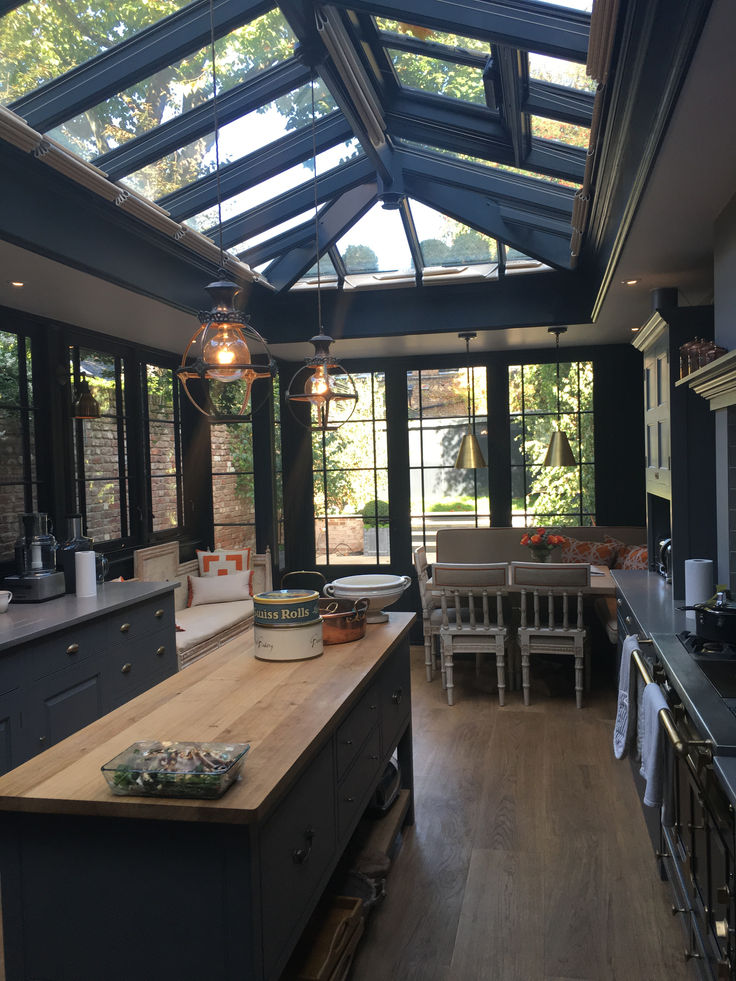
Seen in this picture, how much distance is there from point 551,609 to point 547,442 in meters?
2.03

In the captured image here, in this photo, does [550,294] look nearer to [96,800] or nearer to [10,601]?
[10,601]

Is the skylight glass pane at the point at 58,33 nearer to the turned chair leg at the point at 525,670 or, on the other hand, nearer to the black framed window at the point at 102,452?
the black framed window at the point at 102,452

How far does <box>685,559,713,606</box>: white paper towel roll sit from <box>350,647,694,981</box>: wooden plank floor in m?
1.07

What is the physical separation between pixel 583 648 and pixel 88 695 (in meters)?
3.30

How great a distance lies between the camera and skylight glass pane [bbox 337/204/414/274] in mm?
5148

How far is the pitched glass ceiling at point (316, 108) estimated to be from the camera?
109 inches

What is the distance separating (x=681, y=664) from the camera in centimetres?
261

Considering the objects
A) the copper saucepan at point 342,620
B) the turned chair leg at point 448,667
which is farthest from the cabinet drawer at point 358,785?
the turned chair leg at point 448,667

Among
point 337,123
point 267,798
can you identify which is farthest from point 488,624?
point 267,798

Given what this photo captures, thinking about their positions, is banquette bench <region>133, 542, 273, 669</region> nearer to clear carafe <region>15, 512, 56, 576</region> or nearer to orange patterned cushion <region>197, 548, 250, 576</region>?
orange patterned cushion <region>197, 548, 250, 576</region>

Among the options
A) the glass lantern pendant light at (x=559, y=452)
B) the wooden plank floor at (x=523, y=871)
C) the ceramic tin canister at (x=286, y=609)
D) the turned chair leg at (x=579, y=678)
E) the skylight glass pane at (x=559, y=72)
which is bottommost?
A: the wooden plank floor at (x=523, y=871)

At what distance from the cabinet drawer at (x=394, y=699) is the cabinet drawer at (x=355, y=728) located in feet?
0.52

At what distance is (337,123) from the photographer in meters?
3.98

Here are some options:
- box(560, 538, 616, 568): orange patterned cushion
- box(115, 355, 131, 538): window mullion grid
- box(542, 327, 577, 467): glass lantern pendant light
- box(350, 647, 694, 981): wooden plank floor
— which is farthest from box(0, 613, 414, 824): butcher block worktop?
box(560, 538, 616, 568): orange patterned cushion
